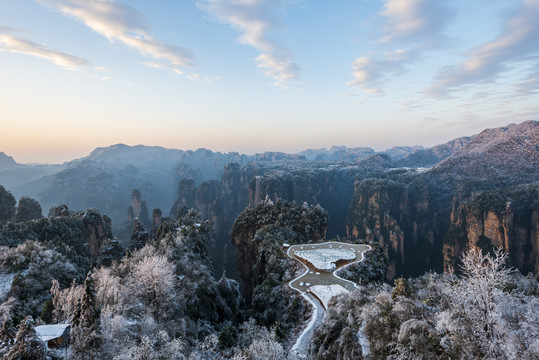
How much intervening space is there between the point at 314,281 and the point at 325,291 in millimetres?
3827

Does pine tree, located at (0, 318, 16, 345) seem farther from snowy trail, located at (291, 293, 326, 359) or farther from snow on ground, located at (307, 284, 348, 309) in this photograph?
snow on ground, located at (307, 284, 348, 309)

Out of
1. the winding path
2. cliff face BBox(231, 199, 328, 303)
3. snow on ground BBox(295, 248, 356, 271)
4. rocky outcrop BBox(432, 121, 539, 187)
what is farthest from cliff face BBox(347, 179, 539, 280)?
cliff face BBox(231, 199, 328, 303)

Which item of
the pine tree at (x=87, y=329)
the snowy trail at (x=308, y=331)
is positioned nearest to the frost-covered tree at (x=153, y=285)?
the pine tree at (x=87, y=329)

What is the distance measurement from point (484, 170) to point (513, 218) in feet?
187

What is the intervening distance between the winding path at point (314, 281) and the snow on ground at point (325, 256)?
490mm

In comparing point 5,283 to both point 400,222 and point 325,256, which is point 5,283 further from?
point 400,222

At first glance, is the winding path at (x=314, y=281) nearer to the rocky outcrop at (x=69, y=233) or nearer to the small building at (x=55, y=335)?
the small building at (x=55, y=335)

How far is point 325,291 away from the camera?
109ft

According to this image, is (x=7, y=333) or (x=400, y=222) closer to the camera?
(x=7, y=333)

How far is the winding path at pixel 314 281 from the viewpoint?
24297 millimetres

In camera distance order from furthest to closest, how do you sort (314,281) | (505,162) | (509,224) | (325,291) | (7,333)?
(505,162)
(509,224)
(314,281)
(325,291)
(7,333)

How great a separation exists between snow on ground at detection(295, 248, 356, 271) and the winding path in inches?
19.3

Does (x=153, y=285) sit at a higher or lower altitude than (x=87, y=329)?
lower

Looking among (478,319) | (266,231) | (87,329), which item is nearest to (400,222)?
(266,231)
